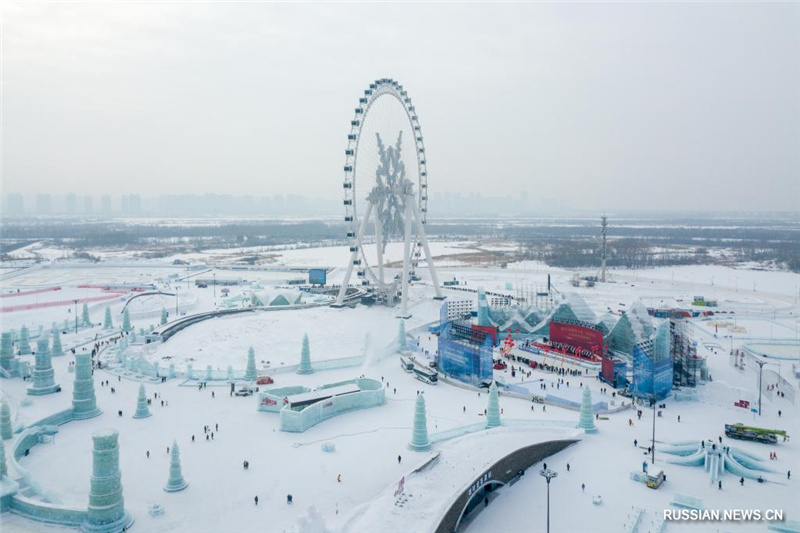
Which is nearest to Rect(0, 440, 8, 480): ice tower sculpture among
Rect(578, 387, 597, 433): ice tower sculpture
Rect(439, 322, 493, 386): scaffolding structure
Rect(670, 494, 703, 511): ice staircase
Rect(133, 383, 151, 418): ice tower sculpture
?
Rect(133, 383, 151, 418): ice tower sculpture

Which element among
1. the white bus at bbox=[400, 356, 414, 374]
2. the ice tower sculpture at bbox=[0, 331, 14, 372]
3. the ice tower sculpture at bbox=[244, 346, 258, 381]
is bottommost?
the white bus at bbox=[400, 356, 414, 374]

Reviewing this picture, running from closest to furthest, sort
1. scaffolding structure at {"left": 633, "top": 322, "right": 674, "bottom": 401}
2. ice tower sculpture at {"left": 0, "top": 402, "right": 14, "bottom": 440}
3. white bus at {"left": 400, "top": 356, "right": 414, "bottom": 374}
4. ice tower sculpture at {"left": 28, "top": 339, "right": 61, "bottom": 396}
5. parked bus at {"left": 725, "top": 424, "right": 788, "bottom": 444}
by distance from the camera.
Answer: ice tower sculpture at {"left": 0, "top": 402, "right": 14, "bottom": 440} < parked bus at {"left": 725, "top": 424, "right": 788, "bottom": 444} < scaffolding structure at {"left": 633, "top": 322, "right": 674, "bottom": 401} < ice tower sculpture at {"left": 28, "top": 339, "right": 61, "bottom": 396} < white bus at {"left": 400, "top": 356, "right": 414, "bottom": 374}

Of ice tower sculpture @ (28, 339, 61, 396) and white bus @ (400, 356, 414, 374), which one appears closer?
ice tower sculpture @ (28, 339, 61, 396)

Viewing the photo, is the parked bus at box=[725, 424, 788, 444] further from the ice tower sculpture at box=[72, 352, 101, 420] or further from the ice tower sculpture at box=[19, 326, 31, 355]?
the ice tower sculpture at box=[19, 326, 31, 355]

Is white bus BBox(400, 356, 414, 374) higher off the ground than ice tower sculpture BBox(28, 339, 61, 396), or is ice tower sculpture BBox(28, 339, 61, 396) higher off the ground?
ice tower sculpture BBox(28, 339, 61, 396)

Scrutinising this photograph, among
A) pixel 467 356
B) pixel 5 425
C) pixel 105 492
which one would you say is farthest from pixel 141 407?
pixel 467 356

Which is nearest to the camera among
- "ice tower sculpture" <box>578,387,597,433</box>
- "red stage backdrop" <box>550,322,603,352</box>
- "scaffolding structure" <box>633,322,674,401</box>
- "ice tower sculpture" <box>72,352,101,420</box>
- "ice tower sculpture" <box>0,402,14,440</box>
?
"ice tower sculpture" <box>0,402,14,440</box>
